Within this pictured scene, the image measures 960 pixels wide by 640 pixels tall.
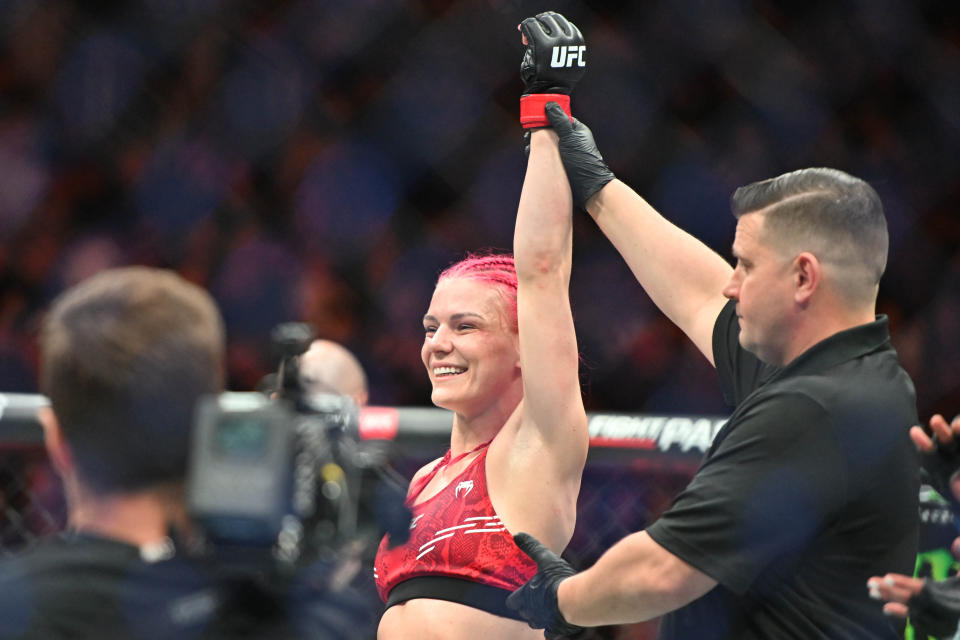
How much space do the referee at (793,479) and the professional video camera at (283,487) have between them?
57 cm

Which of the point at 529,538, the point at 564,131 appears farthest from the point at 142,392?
the point at 564,131

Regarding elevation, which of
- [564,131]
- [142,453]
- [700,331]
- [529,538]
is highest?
[564,131]

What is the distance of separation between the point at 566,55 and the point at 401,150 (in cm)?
139

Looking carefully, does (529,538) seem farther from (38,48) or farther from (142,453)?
(38,48)

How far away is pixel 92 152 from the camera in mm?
3150

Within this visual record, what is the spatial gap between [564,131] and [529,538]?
23.7 inches

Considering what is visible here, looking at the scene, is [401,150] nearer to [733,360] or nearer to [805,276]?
[733,360]

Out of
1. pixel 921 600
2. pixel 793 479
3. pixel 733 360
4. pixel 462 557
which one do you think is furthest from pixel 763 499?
pixel 462 557

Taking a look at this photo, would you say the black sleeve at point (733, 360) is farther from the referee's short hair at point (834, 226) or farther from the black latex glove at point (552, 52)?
the black latex glove at point (552, 52)

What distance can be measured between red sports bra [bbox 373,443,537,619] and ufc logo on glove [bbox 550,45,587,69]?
24.7 inches

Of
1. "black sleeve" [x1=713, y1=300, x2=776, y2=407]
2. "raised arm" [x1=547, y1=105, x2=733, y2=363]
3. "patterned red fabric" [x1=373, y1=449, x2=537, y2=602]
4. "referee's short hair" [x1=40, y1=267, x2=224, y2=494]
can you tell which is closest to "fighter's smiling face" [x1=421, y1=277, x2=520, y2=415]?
"patterned red fabric" [x1=373, y1=449, x2=537, y2=602]

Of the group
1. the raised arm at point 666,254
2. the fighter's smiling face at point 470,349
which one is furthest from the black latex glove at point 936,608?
the fighter's smiling face at point 470,349

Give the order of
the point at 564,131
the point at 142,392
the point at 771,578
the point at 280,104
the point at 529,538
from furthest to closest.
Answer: the point at 280,104 < the point at 564,131 < the point at 529,538 < the point at 771,578 < the point at 142,392

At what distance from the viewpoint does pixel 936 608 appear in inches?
51.8
